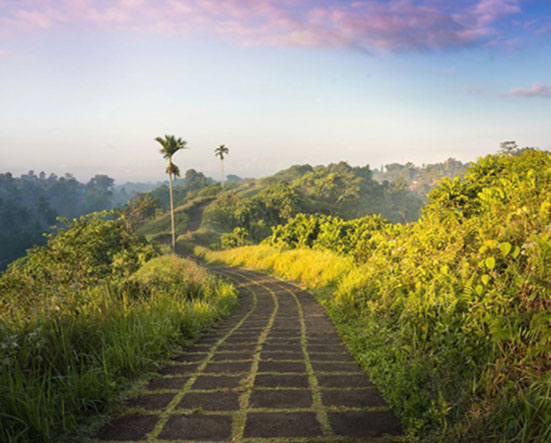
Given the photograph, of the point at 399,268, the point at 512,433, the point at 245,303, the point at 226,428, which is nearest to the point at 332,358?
the point at 399,268

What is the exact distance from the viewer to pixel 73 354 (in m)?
4.04

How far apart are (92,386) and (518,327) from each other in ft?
12.8

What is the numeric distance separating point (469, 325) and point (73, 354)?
13.7ft

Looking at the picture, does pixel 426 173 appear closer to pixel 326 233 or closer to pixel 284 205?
pixel 284 205

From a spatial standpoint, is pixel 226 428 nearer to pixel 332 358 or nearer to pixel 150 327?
pixel 332 358

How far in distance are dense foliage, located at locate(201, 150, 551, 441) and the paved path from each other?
30 cm

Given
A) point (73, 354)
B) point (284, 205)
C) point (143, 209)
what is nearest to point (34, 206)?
point (143, 209)

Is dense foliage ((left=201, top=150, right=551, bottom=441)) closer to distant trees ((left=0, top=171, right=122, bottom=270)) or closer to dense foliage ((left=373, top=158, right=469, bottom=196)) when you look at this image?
distant trees ((left=0, top=171, right=122, bottom=270))

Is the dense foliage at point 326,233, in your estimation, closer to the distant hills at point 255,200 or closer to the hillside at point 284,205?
the distant hills at point 255,200

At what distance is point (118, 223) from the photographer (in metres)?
23.2

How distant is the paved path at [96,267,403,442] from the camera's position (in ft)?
9.29

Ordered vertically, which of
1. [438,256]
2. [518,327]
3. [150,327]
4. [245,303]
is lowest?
[245,303]

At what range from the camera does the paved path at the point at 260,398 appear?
283 cm

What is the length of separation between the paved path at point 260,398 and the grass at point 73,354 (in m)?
0.31
